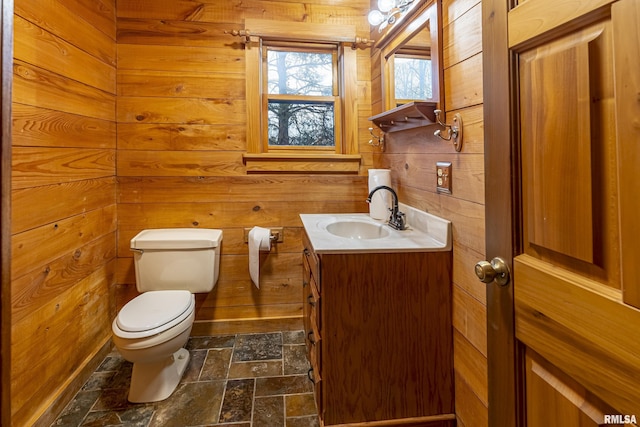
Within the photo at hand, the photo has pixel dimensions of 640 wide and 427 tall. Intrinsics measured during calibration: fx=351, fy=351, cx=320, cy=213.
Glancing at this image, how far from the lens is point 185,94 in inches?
91.0

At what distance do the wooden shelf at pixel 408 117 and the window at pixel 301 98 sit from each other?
1.53 feet

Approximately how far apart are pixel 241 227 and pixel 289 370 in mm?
963

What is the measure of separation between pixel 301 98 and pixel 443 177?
1.36 m

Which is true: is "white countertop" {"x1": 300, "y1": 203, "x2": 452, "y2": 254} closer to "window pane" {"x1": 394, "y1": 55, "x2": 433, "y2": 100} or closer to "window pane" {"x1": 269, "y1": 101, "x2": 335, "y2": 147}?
"window pane" {"x1": 394, "y1": 55, "x2": 433, "y2": 100}

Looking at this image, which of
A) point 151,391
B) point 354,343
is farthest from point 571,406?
point 151,391

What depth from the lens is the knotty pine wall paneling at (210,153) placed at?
89.7 inches

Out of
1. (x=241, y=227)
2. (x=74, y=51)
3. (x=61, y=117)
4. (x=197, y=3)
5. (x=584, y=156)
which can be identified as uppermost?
(x=197, y=3)

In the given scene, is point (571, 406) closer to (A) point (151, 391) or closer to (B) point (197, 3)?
(A) point (151, 391)

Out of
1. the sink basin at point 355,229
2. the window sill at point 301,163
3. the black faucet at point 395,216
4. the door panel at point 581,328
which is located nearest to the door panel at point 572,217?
the door panel at point 581,328

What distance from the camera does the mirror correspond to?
4.93 ft

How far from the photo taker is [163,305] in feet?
5.95

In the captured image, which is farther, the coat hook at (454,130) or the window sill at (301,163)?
the window sill at (301,163)

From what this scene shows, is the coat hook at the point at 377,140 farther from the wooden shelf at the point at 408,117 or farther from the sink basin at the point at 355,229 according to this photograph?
the sink basin at the point at 355,229
